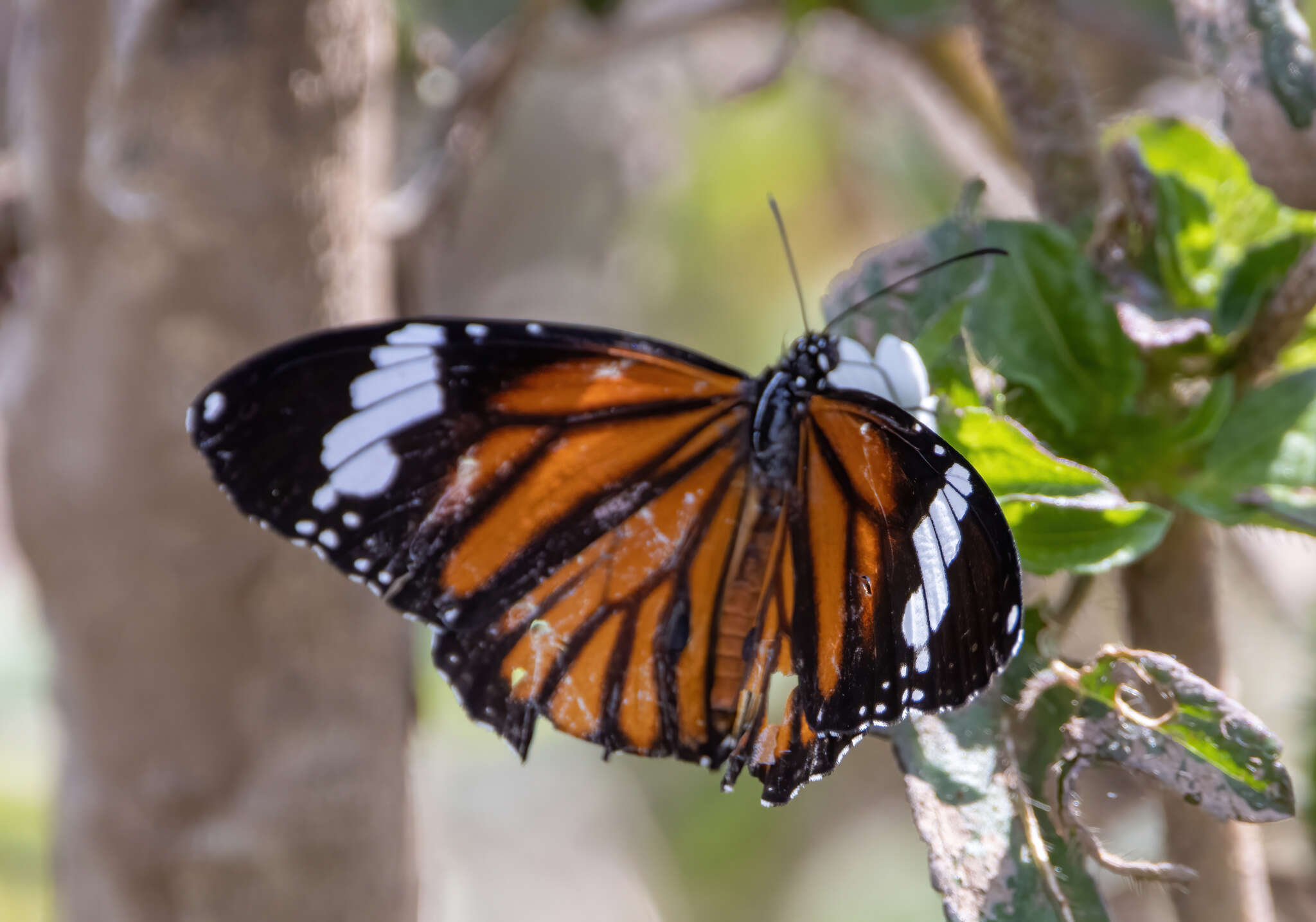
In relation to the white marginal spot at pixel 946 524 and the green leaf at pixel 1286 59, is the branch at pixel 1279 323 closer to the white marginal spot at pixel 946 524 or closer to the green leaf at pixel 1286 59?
the green leaf at pixel 1286 59

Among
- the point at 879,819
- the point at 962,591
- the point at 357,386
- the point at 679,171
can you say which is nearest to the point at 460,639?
the point at 357,386

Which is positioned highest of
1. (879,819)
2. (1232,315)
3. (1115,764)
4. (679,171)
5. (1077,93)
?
(679,171)

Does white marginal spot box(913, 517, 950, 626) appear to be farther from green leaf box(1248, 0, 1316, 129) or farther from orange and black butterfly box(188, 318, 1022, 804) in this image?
green leaf box(1248, 0, 1316, 129)

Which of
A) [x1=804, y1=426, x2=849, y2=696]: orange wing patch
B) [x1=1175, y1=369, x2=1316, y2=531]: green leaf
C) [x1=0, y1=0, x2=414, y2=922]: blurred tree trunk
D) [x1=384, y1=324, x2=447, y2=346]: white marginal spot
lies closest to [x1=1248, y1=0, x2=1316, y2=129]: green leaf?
[x1=1175, y1=369, x2=1316, y2=531]: green leaf

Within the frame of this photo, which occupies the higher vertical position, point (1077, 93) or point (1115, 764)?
point (1077, 93)

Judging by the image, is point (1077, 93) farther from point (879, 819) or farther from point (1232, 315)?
point (879, 819)

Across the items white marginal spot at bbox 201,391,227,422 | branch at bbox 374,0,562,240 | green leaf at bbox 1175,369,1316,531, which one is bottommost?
green leaf at bbox 1175,369,1316,531

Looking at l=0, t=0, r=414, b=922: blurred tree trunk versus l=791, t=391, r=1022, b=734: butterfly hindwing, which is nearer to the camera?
l=791, t=391, r=1022, b=734: butterfly hindwing
